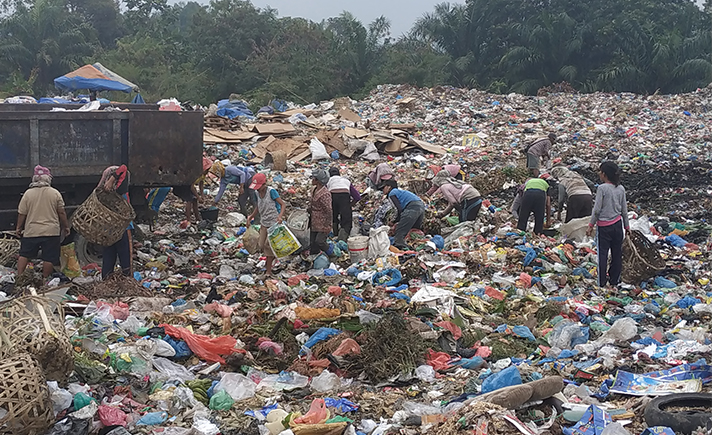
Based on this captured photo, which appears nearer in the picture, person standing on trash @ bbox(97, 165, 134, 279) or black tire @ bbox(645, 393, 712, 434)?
black tire @ bbox(645, 393, 712, 434)

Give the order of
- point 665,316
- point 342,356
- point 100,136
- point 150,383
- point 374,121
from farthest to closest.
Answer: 1. point 374,121
2. point 100,136
3. point 665,316
4. point 342,356
5. point 150,383

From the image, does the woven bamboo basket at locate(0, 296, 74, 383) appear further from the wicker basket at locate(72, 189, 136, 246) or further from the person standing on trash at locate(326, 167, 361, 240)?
the person standing on trash at locate(326, 167, 361, 240)

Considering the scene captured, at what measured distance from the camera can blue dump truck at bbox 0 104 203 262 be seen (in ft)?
24.5

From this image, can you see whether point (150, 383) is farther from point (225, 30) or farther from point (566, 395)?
point (225, 30)

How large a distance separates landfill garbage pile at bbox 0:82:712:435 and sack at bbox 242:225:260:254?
0.16 ft

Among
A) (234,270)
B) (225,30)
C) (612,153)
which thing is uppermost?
(225,30)

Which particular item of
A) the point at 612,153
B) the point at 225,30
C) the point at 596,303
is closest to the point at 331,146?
the point at 612,153

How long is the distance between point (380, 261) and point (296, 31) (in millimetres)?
22369

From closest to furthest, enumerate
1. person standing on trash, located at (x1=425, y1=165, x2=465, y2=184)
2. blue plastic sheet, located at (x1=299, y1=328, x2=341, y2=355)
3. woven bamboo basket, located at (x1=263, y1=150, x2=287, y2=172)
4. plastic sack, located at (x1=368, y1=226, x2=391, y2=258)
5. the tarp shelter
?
blue plastic sheet, located at (x1=299, y1=328, x2=341, y2=355) → plastic sack, located at (x1=368, y1=226, x2=391, y2=258) → person standing on trash, located at (x1=425, y1=165, x2=465, y2=184) → woven bamboo basket, located at (x1=263, y1=150, x2=287, y2=172) → the tarp shelter

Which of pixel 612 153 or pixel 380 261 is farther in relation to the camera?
pixel 612 153

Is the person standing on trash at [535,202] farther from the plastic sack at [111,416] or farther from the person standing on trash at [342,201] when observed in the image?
the plastic sack at [111,416]

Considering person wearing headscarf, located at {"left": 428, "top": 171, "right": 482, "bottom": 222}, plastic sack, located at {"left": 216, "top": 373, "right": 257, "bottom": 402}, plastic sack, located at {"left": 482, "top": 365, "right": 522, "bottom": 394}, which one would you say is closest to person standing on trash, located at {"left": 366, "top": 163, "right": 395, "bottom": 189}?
person wearing headscarf, located at {"left": 428, "top": 171, "right": 482, "bottom": 222}

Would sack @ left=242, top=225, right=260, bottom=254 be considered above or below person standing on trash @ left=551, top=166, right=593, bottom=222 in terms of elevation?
below

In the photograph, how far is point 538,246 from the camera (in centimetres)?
890
